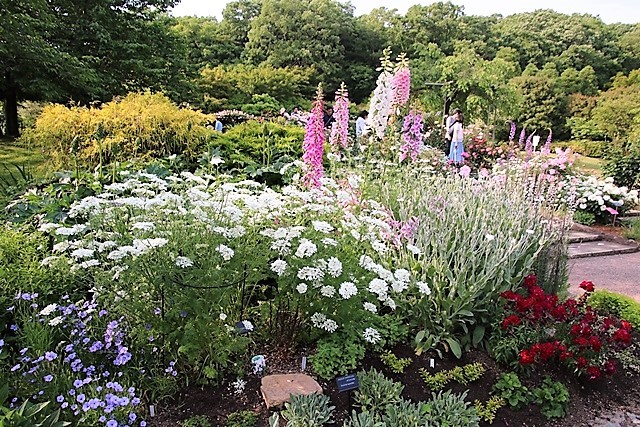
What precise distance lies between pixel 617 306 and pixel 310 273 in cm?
295

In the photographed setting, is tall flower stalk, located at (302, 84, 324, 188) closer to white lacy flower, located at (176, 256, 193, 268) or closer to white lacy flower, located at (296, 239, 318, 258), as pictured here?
white lacy flower, located at (296, 239, 318, 258)

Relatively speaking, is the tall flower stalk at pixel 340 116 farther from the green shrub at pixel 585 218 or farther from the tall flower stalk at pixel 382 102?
the green shrub at pixel 585 218

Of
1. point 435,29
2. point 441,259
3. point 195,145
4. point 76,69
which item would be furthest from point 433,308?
point 435,29

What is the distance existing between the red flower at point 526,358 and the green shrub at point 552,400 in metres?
0.16

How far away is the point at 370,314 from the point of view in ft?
9.19

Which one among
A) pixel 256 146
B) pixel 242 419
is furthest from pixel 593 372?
pixel 256 146

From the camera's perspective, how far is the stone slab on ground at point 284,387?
239 cm

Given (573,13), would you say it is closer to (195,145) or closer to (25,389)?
(195,145)

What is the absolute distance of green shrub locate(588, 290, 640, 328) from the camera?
13.0 feet

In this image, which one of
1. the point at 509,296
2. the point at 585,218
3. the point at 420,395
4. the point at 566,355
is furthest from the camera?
the point at 585,218

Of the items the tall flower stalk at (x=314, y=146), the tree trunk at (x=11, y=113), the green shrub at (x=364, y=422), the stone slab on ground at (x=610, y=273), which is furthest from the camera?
the tree trunk at (x=11, y=113)

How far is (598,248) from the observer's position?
275 inches

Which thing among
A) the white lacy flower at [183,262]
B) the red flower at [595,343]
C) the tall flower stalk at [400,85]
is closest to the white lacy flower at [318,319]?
the white lacy flower at [183,262]

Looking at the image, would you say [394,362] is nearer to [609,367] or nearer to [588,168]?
[609,367]
